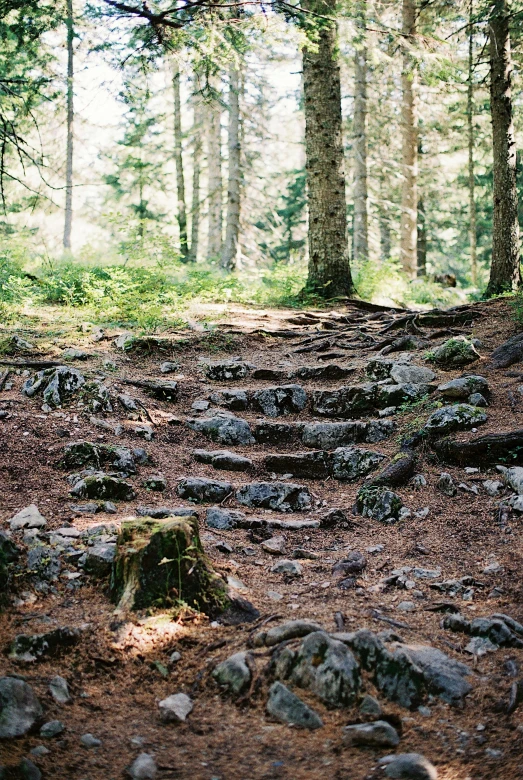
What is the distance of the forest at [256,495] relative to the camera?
2.51 m

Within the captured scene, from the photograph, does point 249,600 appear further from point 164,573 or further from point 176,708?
point 176,708

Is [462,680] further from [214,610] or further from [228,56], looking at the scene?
[228,56]

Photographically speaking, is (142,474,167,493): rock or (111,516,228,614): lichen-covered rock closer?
(111,516,228,614): lichen-covered rock

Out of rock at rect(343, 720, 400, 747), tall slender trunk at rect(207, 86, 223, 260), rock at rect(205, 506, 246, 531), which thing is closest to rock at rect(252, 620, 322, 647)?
rock at rect(343, 720, 400, 747)

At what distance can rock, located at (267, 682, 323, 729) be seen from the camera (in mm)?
2518

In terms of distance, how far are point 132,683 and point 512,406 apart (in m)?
4.43

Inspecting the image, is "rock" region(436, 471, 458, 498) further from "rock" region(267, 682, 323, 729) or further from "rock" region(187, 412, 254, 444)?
"rock" region(267, 682, 323, 729)

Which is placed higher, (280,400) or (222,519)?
(280,400)

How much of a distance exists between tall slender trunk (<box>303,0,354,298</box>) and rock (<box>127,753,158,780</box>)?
9.69 metres

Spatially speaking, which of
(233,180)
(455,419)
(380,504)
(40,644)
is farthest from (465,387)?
(233,180)

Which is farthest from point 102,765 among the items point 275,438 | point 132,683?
point 275,438

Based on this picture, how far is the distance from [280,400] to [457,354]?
2162mm

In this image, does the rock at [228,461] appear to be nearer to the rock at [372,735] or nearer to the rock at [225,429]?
the rock at [225,429]

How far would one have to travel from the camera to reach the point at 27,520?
12.8 feet
